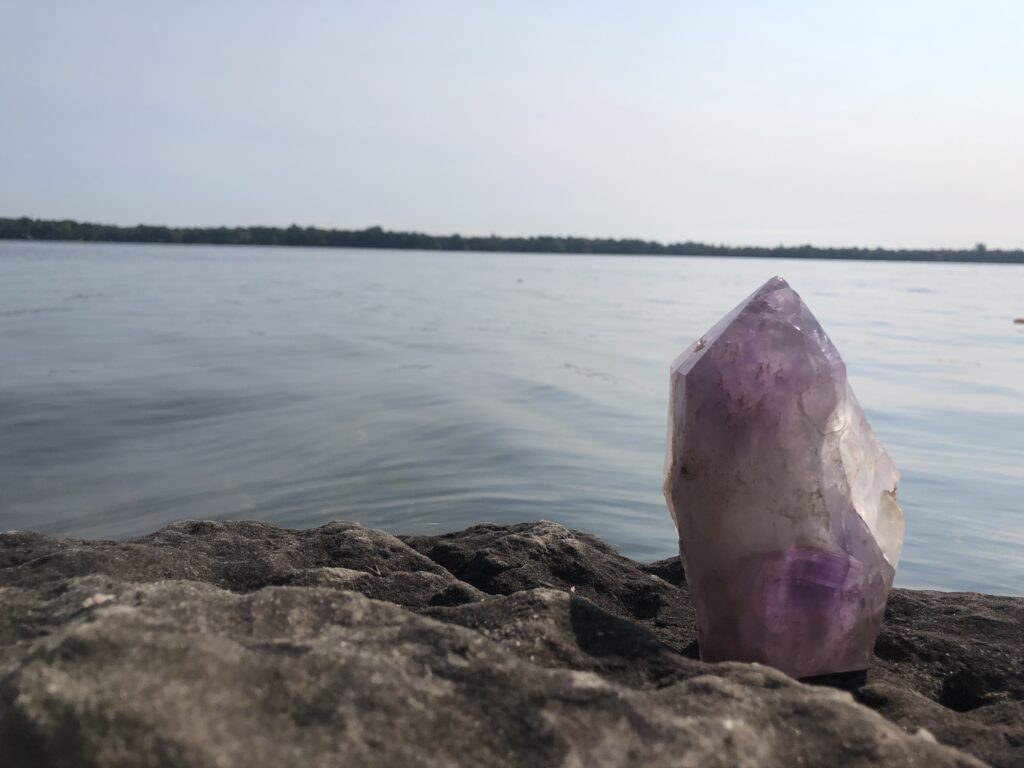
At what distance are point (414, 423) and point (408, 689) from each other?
7319 mm

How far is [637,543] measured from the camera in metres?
5.80

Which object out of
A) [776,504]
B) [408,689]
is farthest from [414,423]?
[408,689]

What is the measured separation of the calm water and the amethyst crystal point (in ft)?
9.42

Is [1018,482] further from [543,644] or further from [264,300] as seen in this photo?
[264,300]

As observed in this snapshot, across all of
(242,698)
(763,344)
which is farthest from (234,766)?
(763,344)

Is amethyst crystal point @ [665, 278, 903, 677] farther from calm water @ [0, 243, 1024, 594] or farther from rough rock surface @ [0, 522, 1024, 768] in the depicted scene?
calm water @ [0, 243, 1024, 594]

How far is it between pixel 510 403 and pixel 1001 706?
7943mm

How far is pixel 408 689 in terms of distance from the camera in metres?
1.77

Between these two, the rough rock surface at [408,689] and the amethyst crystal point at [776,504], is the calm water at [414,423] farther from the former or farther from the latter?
the rough rock surface at [408,689]

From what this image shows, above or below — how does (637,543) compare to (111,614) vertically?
below

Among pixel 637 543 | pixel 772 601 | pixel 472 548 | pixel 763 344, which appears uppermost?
pixel 763 344

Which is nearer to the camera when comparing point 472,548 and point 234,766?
point 234,766

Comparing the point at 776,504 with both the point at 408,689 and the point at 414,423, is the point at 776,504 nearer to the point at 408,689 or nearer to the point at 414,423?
the point at 408,689

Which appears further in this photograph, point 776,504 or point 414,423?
point 414,423
